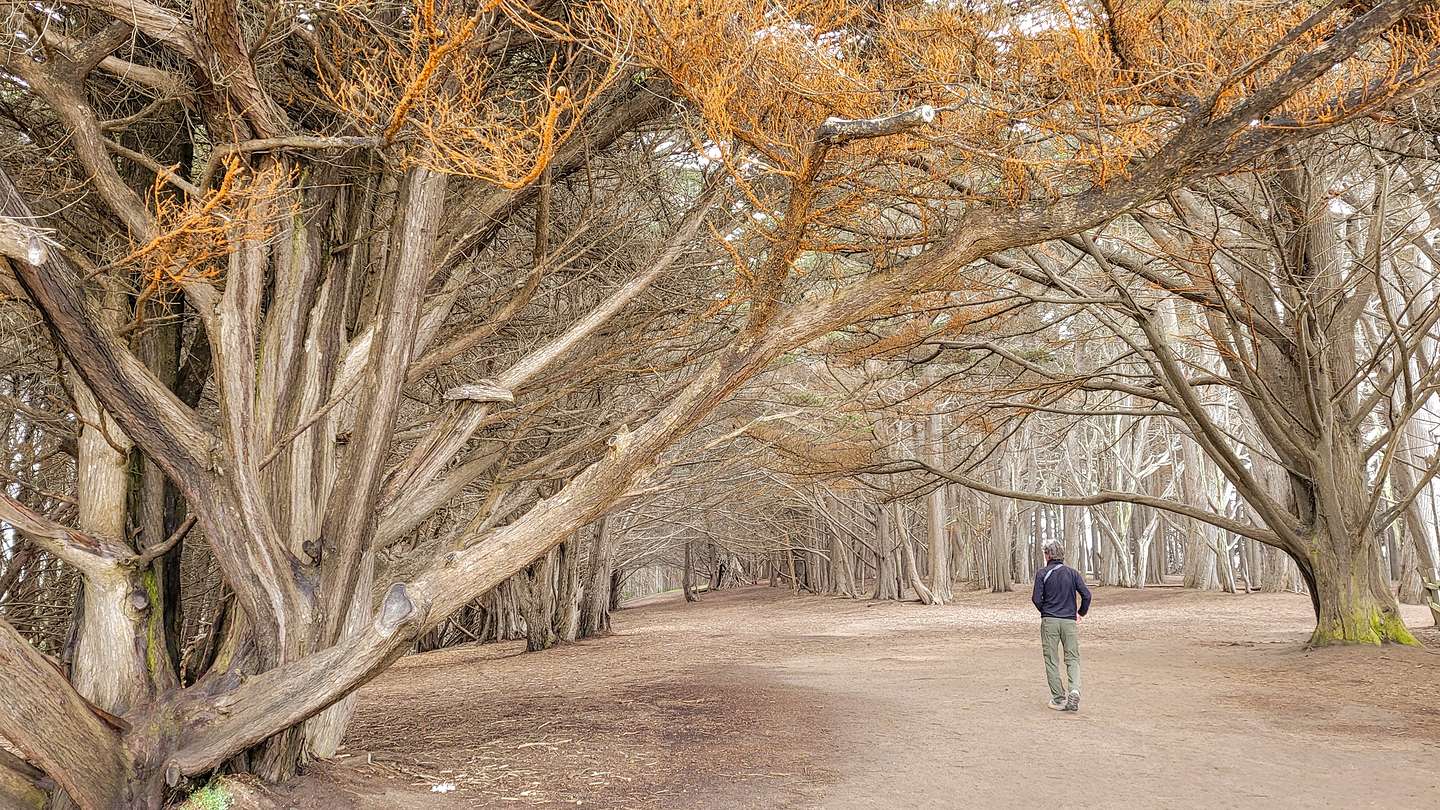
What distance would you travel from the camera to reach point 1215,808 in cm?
483

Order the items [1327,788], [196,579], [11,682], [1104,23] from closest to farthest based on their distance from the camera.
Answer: [11,682] → [1327,788] → [1104,23] → [196,579]

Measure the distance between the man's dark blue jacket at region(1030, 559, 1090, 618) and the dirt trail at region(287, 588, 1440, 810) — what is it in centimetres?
88

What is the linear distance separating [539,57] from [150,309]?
3.34m

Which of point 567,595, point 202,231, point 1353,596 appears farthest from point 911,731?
point 567,595

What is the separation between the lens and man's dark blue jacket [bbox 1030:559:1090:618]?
304 inches

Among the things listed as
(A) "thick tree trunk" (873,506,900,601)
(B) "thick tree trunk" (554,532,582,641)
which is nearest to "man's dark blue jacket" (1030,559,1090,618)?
(B) "thick tree trunk" (554,532,582,641)

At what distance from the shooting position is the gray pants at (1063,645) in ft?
25.3

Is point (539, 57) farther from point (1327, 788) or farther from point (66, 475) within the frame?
point (66, 475)

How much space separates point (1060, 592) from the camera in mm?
7738

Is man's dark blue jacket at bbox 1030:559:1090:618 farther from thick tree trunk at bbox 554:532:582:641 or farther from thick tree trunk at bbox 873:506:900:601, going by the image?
thick tree trunk at bbox 873:506:900:601

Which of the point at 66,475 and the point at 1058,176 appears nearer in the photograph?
the point at 1058,176

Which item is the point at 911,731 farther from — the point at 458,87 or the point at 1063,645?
the point at 458,87

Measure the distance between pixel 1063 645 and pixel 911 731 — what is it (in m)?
1.57

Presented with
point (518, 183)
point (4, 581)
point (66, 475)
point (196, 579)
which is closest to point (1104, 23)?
point (518, 183)
